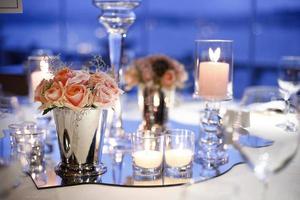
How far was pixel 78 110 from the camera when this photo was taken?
3.76 feet

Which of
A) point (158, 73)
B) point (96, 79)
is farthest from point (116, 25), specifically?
point (96, 79)

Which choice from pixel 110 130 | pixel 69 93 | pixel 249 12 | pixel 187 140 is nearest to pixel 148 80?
pixel 110 130

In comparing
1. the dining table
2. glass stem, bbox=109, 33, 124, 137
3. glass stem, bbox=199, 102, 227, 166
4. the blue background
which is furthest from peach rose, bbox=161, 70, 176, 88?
the blue background

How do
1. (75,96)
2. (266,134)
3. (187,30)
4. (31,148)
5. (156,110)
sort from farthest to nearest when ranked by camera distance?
(187,30) → (156,110) → (266,134) → (31,148) → (75,96)

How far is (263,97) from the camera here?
1.75m

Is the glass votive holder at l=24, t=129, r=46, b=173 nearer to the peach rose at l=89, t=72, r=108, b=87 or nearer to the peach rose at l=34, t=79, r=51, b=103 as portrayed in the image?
the peach rose at l=34, t=79, r=51, b=103

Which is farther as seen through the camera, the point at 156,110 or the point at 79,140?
the point at 156,110

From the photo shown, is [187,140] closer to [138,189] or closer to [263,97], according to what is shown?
[138,189]

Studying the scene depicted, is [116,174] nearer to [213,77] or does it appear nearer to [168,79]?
[213,77]

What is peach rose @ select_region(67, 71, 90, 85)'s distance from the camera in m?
1.13

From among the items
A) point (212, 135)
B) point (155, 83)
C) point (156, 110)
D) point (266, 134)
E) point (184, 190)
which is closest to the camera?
point (184, 190)

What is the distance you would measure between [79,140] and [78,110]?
9cm

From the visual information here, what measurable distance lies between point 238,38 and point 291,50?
65 cm

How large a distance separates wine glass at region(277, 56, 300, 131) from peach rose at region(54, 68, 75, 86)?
2.72 ft
